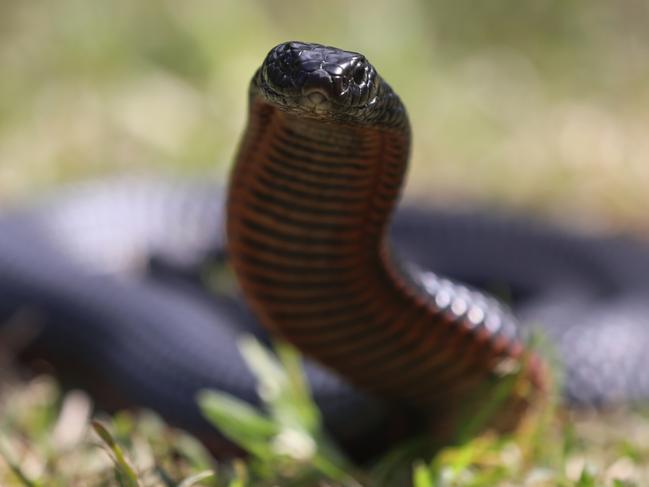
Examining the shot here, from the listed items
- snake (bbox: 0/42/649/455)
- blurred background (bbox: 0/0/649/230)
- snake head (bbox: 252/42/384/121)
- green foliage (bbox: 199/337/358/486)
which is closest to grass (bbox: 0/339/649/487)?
green foliage (bbox: 199/337/358/486)

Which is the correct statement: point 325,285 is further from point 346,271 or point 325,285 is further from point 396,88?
point 396,88

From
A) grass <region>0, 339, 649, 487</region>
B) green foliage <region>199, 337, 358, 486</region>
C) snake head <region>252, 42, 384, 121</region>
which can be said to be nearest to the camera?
snake head <region>252, 42, 384, 121</region>

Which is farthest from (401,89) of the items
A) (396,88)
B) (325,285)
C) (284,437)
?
(325,285)

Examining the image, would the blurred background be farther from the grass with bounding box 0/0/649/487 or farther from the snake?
the snake

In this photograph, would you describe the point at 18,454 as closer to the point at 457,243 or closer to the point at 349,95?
the point at 349,95

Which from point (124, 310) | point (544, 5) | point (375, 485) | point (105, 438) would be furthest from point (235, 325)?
point (544, 5)

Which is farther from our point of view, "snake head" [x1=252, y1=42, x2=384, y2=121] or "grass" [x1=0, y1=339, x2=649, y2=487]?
"grass" [x1=0, y1=339, x2=649, y2=487]

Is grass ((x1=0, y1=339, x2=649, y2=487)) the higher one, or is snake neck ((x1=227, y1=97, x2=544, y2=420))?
snake neck ((x1=227, y1=97, x2=544, y2=420))
